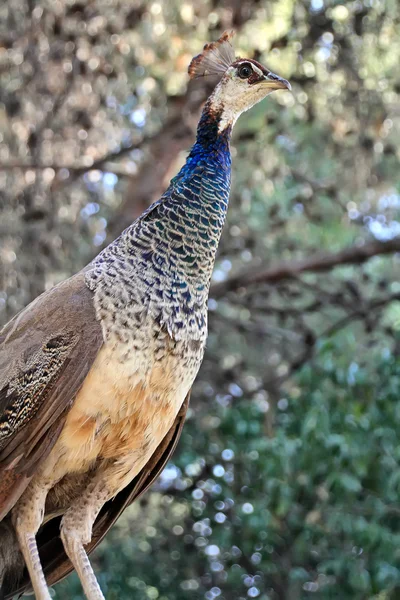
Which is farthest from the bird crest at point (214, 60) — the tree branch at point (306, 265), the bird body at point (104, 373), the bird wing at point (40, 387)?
the tree branch at point (306, 265)

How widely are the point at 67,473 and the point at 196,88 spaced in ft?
12.1

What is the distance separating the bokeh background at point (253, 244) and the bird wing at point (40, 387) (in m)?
2.33

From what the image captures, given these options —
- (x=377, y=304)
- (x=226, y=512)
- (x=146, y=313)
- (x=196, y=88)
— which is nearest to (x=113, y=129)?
(x=196, y=88)

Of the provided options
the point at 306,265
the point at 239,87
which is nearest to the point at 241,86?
the point at 239,87

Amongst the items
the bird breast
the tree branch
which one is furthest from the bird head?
the tree branch

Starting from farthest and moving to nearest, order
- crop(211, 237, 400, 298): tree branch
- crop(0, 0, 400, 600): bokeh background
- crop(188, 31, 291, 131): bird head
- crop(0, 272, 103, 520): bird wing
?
1. crop(211, 237, 400, 298): tree branch
2. crop(0, 0, 400, 600): bokeh background
3. crop(188, 31, 291, 131): bird head
4. crop(0, 272, 103, 520): bird wing

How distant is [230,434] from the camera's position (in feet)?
19.1

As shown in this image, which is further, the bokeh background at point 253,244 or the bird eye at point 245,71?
the bokeh background at point 253,244

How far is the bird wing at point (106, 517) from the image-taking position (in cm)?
333

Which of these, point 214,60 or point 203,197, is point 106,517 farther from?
point 214,60

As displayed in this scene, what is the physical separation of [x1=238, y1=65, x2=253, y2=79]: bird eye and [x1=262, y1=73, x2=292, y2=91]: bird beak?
0.06 metres

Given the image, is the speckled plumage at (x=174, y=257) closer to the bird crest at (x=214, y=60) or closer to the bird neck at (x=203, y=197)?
the bird neck at (x=203, y=197)

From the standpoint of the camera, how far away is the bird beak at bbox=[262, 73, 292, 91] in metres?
3.47

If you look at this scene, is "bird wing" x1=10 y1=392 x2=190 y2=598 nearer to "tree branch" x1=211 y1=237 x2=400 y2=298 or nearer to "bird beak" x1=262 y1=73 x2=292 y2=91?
"bird beak" x1=262 y1=73 x2=292 y2=91
